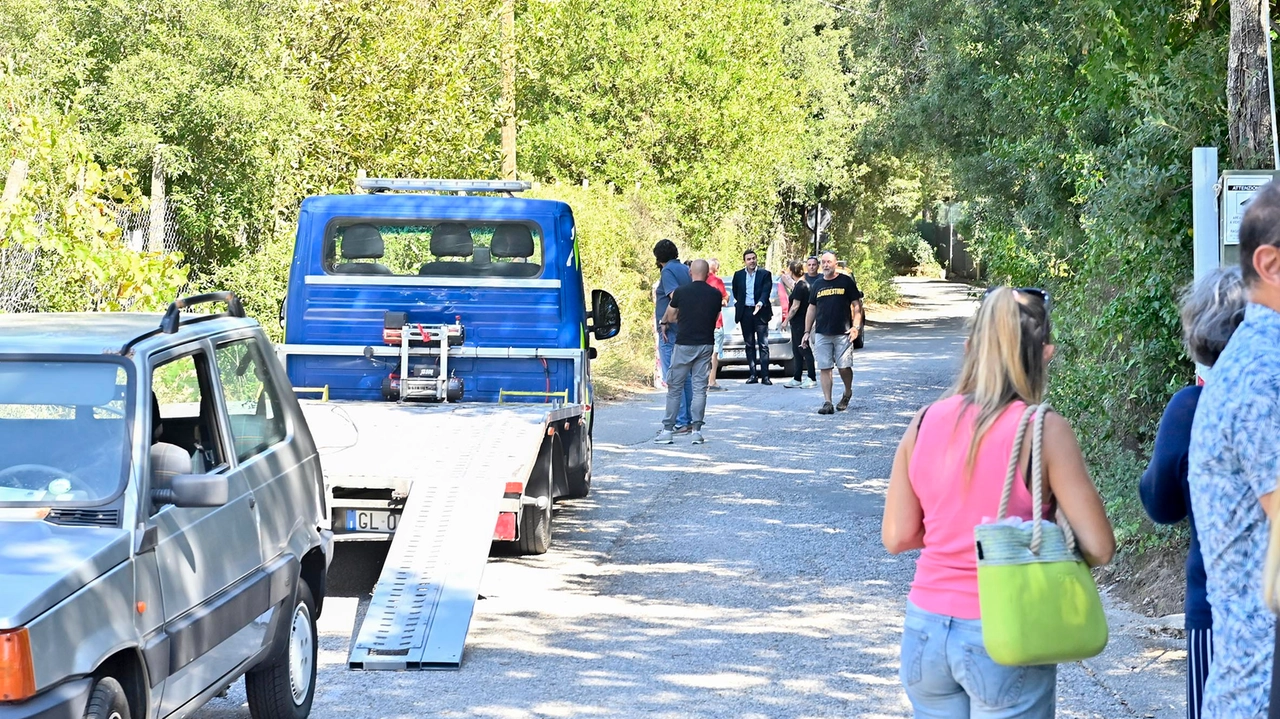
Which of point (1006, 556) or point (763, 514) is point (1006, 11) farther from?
point (1006, 556)

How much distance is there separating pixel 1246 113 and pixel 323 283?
6.49 m

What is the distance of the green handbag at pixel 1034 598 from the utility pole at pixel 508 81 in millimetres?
17373

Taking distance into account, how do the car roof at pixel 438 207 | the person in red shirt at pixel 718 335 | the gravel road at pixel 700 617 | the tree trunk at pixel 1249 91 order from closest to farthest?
the gravel road at pixel 700 617, the tree trunk at pixel 1249 91, the car roof at pixel 438 207, the person in red shirt at pixel 718 335

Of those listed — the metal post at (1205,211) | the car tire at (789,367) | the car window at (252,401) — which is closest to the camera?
the car window at (252,401)

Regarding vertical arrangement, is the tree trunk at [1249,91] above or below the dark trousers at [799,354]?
above

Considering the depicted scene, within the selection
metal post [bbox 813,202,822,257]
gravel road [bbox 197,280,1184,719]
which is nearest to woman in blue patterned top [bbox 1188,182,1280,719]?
gravel road [bbox 197,280,1184,719]

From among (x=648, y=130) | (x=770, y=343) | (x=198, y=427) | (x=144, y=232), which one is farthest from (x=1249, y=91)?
(x=648, y=130)

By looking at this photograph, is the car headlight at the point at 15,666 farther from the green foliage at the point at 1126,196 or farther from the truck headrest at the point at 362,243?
the truck headrest at the point at 362,243

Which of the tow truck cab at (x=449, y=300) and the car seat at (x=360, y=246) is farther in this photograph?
the car seat at (x=360, y=246)

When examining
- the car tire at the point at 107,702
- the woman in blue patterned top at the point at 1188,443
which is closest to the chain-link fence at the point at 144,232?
the car tire at the point at 107,702

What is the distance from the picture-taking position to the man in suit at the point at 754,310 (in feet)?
68.0

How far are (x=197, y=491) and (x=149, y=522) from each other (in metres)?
0.17

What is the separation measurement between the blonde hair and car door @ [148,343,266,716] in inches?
104

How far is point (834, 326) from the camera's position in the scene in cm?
1692
